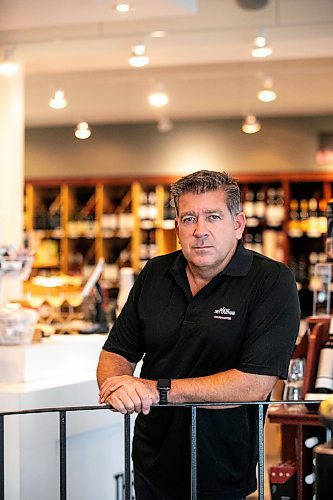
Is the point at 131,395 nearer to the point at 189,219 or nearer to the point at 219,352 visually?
the point at 219,352

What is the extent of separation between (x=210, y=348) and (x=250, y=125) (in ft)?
26.7

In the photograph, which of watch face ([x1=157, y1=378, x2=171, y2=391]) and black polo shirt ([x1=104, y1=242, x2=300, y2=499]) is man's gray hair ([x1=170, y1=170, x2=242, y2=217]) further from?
watch face ([x1=157, y1=378, x2=171, y2=391])

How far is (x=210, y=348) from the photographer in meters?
2.85

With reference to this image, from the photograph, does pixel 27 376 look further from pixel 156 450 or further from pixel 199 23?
pixel 199 23

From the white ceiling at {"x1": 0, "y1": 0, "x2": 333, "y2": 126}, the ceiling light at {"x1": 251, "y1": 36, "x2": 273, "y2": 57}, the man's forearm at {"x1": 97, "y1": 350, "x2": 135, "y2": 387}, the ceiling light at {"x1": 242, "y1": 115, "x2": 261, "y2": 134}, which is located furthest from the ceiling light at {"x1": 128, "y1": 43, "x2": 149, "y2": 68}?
the man's forearm at {"x1": 97, "y1": 350, "x2": 135, "y2": 387}

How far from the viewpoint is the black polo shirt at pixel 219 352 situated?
282 centimetres

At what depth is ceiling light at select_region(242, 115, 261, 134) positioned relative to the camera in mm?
10500

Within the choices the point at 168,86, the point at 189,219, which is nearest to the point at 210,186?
the point at 189,219

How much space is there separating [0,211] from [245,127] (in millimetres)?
4272

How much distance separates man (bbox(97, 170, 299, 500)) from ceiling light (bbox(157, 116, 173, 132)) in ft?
28.1

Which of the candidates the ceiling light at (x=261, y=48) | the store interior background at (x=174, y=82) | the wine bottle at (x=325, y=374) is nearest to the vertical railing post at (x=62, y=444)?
the wine bottle at (x=325, y=374)

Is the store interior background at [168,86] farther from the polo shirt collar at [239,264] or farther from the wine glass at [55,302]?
the polo shirt collar at [239,264]

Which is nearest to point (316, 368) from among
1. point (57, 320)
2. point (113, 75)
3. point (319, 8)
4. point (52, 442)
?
point (52, 442)

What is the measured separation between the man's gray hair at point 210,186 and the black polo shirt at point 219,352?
0.16 metres
